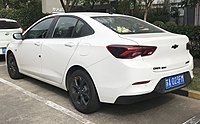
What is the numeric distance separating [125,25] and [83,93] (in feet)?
4.04

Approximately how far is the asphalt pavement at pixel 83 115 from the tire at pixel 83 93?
12cm

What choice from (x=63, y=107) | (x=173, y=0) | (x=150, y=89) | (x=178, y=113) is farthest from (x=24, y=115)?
(x=173, y=0)

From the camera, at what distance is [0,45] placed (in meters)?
8.05

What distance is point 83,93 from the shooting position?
393 cm

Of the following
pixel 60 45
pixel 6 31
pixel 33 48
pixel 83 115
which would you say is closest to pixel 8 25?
pixel 6 31

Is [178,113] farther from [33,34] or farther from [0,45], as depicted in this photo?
[0,45]

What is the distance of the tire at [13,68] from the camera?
5.95 m

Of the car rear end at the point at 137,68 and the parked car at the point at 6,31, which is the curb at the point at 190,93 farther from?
the parked car at the point at 6,31

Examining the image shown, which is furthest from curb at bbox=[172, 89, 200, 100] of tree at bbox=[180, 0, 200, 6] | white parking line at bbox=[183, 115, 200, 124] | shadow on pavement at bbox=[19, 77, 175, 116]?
tree at bbox=[180, 0, 200, 6]

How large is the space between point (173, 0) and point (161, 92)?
42.5 ft

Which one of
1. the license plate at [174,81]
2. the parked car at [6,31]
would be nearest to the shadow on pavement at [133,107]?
the license plate at [174,81]

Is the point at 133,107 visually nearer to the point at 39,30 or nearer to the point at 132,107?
the point at 132,107

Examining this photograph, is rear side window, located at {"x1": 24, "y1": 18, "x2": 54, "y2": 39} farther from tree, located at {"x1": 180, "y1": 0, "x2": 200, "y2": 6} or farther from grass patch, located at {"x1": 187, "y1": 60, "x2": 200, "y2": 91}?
tree, located at {"x1": 180, "y1": 0, "x2": 200, "y2": 6}

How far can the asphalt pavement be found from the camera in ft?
12.1
